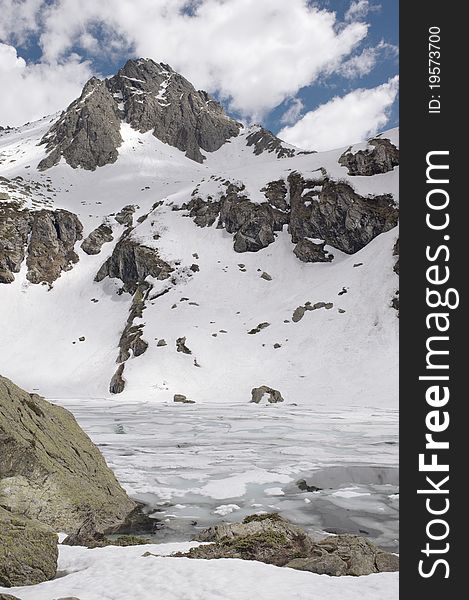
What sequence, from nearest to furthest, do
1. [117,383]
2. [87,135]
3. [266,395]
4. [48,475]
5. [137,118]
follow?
[48,475] → [266,395] → [117,383] → [87,135] → [137,118]

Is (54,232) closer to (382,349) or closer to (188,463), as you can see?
(382,349)

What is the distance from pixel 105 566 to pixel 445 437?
5.00 m

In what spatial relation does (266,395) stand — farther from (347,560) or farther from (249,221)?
(249,221)

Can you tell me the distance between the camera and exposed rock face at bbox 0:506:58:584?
605 centimetres

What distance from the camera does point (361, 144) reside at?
71062mm

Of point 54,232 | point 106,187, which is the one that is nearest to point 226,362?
point 54,232

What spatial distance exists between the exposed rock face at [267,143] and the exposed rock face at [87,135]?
1605 inches

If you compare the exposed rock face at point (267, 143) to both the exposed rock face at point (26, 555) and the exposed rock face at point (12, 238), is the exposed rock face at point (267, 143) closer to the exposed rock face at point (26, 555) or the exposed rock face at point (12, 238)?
the exposed rock face at point (12, 238)

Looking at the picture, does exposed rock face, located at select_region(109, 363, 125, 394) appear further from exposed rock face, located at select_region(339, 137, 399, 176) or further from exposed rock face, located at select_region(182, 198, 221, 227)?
exposed rock face, located at select_region(339, 137, 399, 176)

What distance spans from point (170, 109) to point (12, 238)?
313 feet

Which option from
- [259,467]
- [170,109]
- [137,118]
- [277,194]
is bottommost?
[259,467]

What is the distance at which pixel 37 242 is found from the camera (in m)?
68.9

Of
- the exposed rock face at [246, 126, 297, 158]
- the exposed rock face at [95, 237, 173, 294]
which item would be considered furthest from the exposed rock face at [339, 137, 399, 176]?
the exposed rock face at [246, 126, 297, 158]

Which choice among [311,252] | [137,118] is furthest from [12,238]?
[137,118]
